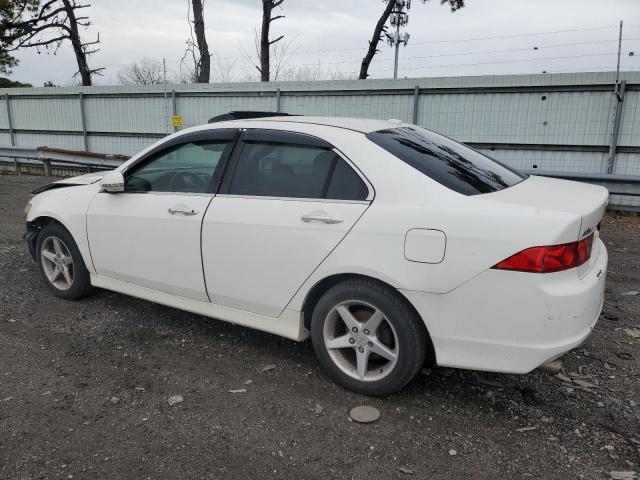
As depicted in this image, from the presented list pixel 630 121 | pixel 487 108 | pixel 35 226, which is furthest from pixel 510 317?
pixel 487 108

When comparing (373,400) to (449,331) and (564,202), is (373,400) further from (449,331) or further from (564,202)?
(564,202)

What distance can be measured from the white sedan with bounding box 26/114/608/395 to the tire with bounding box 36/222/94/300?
378 mm

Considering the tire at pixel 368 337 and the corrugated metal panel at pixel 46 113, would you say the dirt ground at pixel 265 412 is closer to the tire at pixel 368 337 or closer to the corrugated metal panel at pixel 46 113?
the tire at pixel 368 337

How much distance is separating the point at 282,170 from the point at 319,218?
51 centimetres

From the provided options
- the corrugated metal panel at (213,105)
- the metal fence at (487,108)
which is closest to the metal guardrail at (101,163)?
the metal fence at (487,108)

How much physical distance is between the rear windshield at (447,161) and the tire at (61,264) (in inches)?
111

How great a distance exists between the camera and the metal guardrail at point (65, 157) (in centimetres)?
1247

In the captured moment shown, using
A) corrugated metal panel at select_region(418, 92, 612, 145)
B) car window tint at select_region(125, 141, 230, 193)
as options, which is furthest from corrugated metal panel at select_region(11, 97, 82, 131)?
car window tint at select_region(125, 141, 230, 193)

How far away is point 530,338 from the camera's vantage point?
258 centimetres

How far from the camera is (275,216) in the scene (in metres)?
3.19

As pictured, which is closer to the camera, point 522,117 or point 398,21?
point 522,117

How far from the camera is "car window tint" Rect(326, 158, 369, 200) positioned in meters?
3.01

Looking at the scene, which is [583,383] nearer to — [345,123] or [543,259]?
[543,259]

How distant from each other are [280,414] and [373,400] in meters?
0.56
